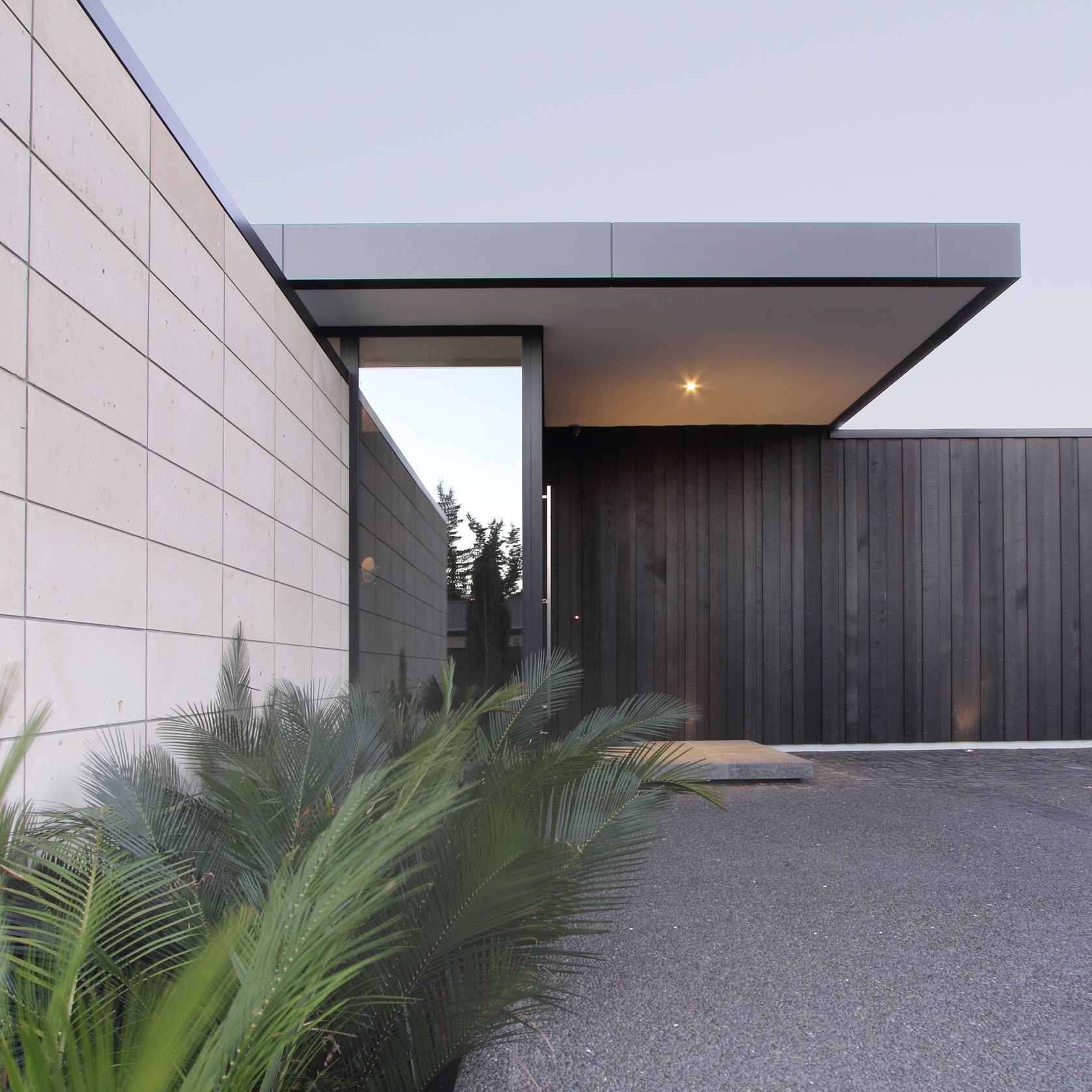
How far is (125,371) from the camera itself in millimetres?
2484

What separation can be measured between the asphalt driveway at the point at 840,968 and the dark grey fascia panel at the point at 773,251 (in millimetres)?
3053

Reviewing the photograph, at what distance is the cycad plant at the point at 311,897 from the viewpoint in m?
0.73

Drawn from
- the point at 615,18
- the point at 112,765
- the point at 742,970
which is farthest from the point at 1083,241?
the point at 112,765

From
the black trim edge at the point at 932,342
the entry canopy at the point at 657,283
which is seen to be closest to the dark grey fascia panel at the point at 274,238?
the entry canopy at the point at 657,283

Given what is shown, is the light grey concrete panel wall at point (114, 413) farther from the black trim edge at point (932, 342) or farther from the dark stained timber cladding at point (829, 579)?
the dark stained timber cladding at point (829, 579)

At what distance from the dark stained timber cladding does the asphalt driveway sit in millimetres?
3217

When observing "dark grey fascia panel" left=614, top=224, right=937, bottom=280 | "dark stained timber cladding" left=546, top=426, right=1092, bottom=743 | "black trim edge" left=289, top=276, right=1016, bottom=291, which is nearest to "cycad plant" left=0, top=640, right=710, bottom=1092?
"black trim edge" left=289, top=276, right=1016, bottom=291

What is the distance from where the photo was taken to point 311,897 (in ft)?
2.71

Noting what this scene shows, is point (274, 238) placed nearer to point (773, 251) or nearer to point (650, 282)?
point (650, 282)

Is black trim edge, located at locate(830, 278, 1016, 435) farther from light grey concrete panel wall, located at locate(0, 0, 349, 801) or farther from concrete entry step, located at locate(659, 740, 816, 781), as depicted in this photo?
light grey concrete panel wall, located at locate(0, 0, 349, 801)

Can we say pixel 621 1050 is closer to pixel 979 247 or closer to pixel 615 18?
pixel 979 247

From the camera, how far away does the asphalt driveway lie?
1.89m

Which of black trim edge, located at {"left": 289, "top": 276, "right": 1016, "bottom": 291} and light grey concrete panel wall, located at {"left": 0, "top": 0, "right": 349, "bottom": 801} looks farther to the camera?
black trim edge, located at {"left": 289, "top": 276, "right": 1016, "bottom": 291}

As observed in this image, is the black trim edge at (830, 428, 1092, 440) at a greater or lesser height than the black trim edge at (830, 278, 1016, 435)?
lesser
